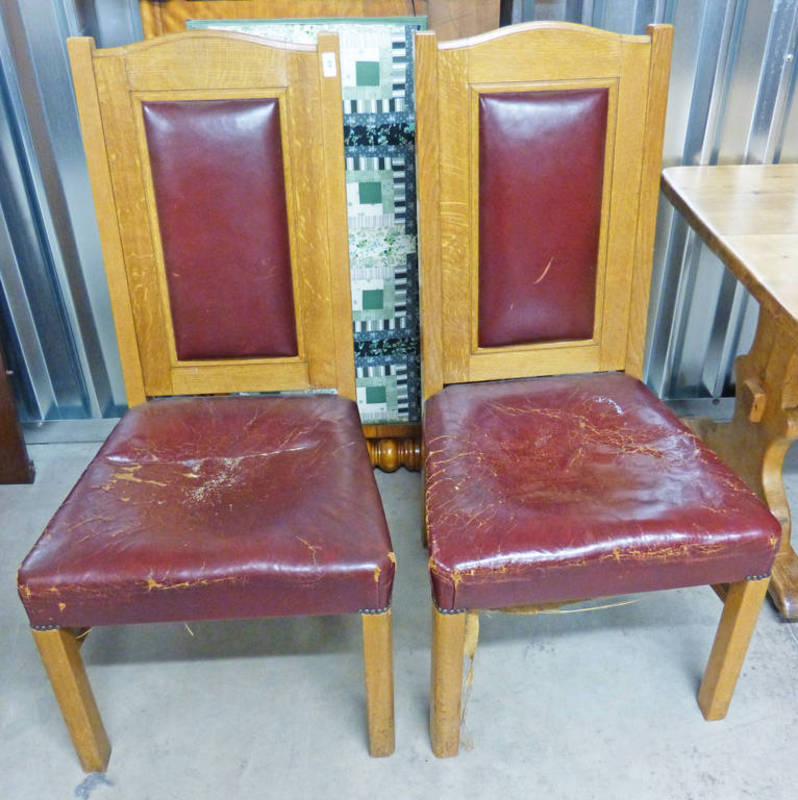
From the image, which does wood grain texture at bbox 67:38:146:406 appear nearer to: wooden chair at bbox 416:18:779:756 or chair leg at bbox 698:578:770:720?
wooden chair at bbox 416:18:779:756

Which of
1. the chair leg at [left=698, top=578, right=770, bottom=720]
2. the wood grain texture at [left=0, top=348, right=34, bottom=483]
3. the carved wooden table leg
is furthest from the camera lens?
the wood grain texture at [left=0, top=348, right=34, bottom=483]

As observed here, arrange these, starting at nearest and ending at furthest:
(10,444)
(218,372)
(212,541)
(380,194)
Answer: (212,541), (218,372), (380,194), (10,444)

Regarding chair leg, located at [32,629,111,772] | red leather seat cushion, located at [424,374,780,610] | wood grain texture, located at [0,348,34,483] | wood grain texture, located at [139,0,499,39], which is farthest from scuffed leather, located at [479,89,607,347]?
wood grain texture, located at [0,348,34,483]

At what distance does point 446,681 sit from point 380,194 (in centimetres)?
107

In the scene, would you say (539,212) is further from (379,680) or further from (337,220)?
(379,680)

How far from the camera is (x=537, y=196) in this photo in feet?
4.75

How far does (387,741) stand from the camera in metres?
1.39

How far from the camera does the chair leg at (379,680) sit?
125 centimetres

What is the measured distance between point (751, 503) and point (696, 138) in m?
1.05

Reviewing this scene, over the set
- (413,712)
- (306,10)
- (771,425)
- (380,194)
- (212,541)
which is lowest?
(413,712)

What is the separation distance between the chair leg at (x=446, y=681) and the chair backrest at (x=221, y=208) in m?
0.53

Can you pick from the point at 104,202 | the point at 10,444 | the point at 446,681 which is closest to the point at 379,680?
the point at 446,681

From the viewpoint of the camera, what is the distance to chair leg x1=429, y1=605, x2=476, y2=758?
1240 millimetres

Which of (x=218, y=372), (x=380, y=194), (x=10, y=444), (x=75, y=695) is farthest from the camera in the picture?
(x=10, y=444)
